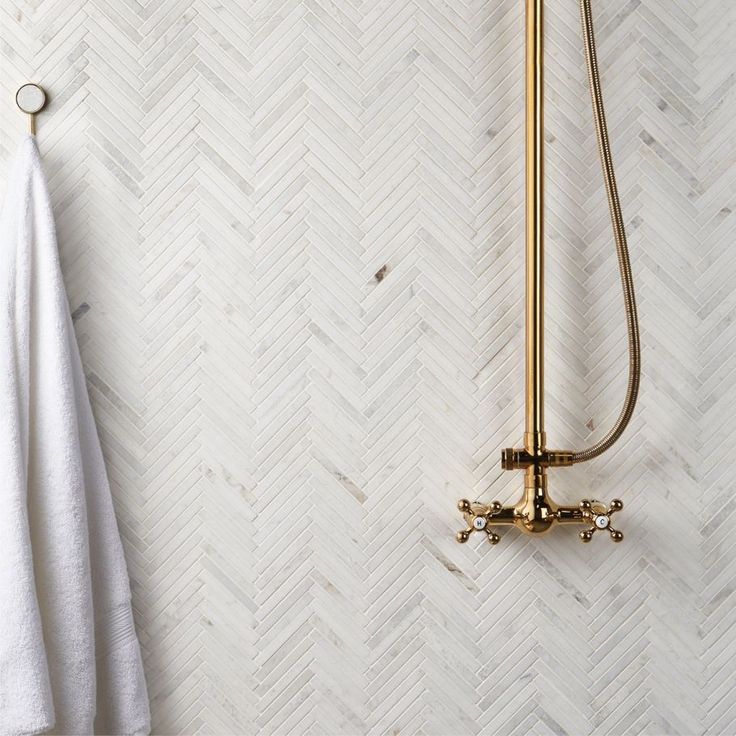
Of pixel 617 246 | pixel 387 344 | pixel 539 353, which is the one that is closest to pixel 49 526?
pixel 387 344

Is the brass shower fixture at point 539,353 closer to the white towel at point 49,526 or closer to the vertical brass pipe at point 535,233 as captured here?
the vertical brass pipe at point 535,233

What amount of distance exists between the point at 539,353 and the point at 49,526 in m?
0.63

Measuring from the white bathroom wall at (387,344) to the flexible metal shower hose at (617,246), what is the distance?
0.28 feet

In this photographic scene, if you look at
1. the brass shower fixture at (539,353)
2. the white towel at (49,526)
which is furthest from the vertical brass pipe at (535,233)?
the white towel at (49,526)

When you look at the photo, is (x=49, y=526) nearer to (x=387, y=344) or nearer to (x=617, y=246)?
(x=387, y=344)

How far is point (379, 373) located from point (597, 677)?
1.61ft

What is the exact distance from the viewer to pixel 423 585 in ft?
3.37

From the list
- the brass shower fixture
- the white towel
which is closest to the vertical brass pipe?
the brass shower fixture

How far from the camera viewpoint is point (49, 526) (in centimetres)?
94

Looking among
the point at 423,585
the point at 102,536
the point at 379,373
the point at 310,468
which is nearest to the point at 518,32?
the point at 379,373

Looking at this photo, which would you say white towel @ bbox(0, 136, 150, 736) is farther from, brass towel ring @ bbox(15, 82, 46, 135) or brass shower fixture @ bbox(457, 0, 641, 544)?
brass shower fixture @ bbox(457, 0, 641, 544)

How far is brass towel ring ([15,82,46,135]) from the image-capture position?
100 cm

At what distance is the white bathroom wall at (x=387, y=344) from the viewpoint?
A: 1.02 metres

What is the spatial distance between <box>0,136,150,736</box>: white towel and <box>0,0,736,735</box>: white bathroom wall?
Result: 44 millimetres
